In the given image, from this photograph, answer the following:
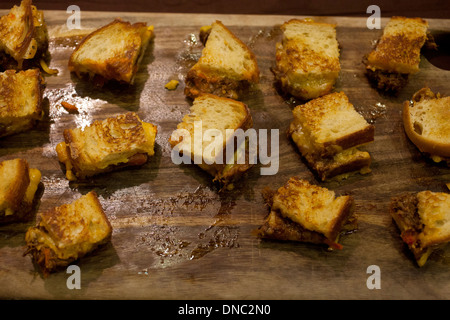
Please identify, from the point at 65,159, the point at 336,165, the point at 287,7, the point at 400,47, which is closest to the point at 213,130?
the point at 336,165

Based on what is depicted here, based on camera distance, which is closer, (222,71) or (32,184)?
(32,184)

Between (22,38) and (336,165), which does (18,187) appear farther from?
(336,165)

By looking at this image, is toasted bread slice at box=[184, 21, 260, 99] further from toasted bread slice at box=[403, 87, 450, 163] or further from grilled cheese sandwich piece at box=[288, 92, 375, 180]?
toasted bread slice at box=[403, 87, 450, 163]

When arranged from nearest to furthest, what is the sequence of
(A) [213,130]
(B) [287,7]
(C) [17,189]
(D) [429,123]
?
(C) [17,189] → (A) [213,130] → (D) [429,123] → (B) [287,7]

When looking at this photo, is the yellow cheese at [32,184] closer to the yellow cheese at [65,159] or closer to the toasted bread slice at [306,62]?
the yellow cheese at [65,159]

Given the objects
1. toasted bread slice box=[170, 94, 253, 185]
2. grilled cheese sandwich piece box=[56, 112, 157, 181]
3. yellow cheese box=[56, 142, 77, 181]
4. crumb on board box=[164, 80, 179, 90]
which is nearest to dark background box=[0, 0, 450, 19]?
crumb on board box=[164, 80, 179, 90]

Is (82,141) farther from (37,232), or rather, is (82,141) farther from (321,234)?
(321,234)

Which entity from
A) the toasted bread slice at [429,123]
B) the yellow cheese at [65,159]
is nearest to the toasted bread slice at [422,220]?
the toasted bread slice at [429,123]
